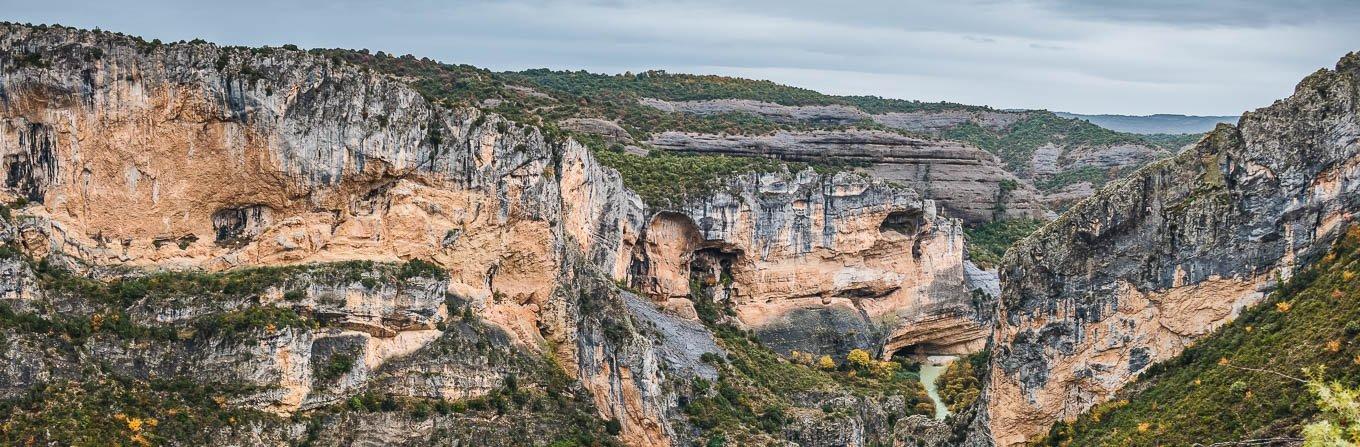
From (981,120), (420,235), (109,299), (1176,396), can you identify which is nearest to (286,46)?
(420,235)

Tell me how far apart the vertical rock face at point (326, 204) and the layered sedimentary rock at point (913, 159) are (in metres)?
28.0

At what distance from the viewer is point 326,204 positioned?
55094mm

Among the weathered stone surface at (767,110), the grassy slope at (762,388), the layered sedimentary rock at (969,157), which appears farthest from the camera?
the weathered stone surface at (767,110)

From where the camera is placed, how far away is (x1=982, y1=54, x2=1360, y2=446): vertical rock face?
4488 centimetres

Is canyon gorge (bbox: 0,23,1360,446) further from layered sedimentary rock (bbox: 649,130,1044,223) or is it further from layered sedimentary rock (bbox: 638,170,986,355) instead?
layered sedimentary rock (bbox: 649,130,1044,223)

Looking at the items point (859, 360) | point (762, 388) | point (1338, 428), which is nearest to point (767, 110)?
point (859, 360)

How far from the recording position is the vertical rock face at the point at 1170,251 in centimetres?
4488

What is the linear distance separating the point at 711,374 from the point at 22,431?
29.8 metres

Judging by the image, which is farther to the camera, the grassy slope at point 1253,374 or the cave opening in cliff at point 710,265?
the cave opening in cliff at point 710,265

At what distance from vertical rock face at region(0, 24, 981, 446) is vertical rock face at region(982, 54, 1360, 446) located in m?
15.6

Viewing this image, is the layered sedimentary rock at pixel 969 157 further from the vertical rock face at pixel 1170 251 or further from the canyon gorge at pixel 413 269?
the vertical rock face at pixel 1170 251

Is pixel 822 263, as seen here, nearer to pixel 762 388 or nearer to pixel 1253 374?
pixel 762 388

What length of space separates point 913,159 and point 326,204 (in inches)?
2121

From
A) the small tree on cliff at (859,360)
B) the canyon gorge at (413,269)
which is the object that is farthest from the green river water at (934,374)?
the canyon gorge at (413,269)
